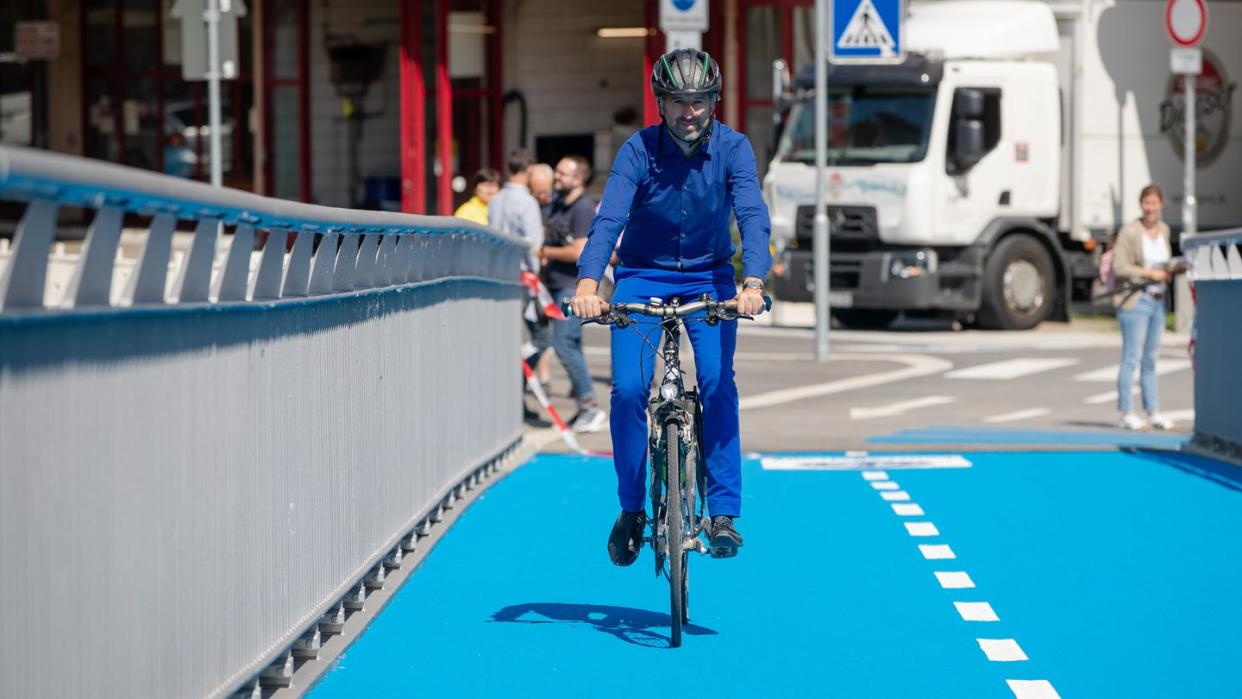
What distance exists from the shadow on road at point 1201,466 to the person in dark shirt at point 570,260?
376 cm

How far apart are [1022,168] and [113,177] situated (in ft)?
71.8

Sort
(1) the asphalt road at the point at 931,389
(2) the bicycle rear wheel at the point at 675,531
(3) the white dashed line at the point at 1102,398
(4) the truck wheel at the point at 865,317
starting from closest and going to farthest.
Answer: (2) the bicycle rear wheel at the point at 675,531
(1) the asphalt road at the point at 931,389
(3) the white dashed line at the point at 1102,398
(4) the truck wheel at the point at 865,317

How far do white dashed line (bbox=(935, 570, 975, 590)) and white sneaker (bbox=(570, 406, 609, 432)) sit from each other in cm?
685

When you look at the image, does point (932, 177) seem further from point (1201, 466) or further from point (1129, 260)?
point (1201, 466)

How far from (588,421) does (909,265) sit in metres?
9.89

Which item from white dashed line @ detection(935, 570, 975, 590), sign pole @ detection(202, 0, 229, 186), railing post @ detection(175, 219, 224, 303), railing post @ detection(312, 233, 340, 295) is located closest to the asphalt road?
sign pole @ detection(202, 0, 229, 186)

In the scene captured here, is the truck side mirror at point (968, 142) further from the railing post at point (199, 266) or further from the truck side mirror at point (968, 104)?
the railing post at point (199, 266)

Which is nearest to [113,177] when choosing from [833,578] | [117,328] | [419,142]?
[117,328]

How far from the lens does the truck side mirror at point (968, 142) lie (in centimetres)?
2525

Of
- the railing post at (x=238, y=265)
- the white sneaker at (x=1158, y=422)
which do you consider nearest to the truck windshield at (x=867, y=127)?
the white sneaker at (x=1158, y=422)

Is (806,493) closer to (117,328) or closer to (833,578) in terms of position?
(833,578)

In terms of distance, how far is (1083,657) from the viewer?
7402 mm

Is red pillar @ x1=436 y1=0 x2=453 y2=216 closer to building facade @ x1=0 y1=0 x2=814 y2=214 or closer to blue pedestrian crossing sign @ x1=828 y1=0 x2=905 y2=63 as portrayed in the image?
building facade @ x1=0 y1=0 x2=814 y2=214

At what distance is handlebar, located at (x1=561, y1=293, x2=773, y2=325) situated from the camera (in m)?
7.68
